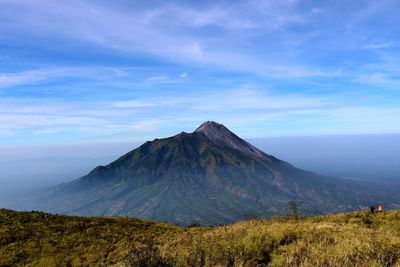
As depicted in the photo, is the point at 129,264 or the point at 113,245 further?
the point at 113,245

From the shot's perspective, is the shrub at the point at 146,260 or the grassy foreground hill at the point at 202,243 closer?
the grassy foreground hill at the point at 202,243

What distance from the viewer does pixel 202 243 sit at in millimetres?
14617

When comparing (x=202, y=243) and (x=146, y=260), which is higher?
(x=146, y=260)

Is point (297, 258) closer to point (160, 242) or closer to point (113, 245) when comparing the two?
point (160, 242)

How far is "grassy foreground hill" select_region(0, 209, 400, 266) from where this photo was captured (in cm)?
1095

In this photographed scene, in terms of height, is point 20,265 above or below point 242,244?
below

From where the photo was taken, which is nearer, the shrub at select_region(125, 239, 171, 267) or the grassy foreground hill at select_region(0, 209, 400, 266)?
the grassy foreground hill at select_region(0, 209, 400, 266)

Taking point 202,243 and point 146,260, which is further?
point 202,243

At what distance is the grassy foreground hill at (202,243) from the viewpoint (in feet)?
35.9

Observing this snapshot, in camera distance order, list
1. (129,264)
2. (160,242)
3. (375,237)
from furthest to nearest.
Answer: (160,242) → (375,237) → (129,264)

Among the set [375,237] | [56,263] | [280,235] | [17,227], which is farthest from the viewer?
[17,227]

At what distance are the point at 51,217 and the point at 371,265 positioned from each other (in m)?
28.0

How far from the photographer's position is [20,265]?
61.1 feet

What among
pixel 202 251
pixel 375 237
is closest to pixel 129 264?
pixel 202 251
